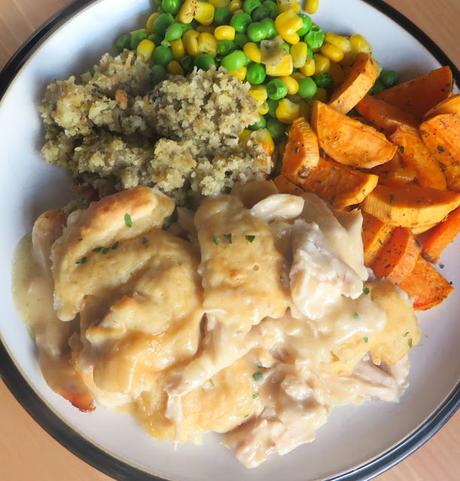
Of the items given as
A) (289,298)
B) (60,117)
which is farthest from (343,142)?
(60,117)

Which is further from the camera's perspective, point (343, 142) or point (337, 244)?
point (343, 142)

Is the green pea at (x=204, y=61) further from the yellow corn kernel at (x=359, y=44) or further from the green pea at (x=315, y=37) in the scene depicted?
the yellow corn kernel at (x=359, y=44)

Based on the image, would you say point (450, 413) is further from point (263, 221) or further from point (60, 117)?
point (60, 117)

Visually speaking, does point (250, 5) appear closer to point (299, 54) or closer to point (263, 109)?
point (299, 54)

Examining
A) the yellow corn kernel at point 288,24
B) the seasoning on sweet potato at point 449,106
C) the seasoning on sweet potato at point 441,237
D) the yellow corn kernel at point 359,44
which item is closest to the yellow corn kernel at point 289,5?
the yellow corn kernel at point 288,24

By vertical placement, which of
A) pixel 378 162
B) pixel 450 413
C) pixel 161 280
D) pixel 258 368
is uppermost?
pixel 161 280

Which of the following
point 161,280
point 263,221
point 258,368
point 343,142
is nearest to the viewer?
point 161,280

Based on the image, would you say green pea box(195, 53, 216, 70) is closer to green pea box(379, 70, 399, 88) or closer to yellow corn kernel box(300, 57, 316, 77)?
yellow corn kernel box(300, 57, 316, 77)
